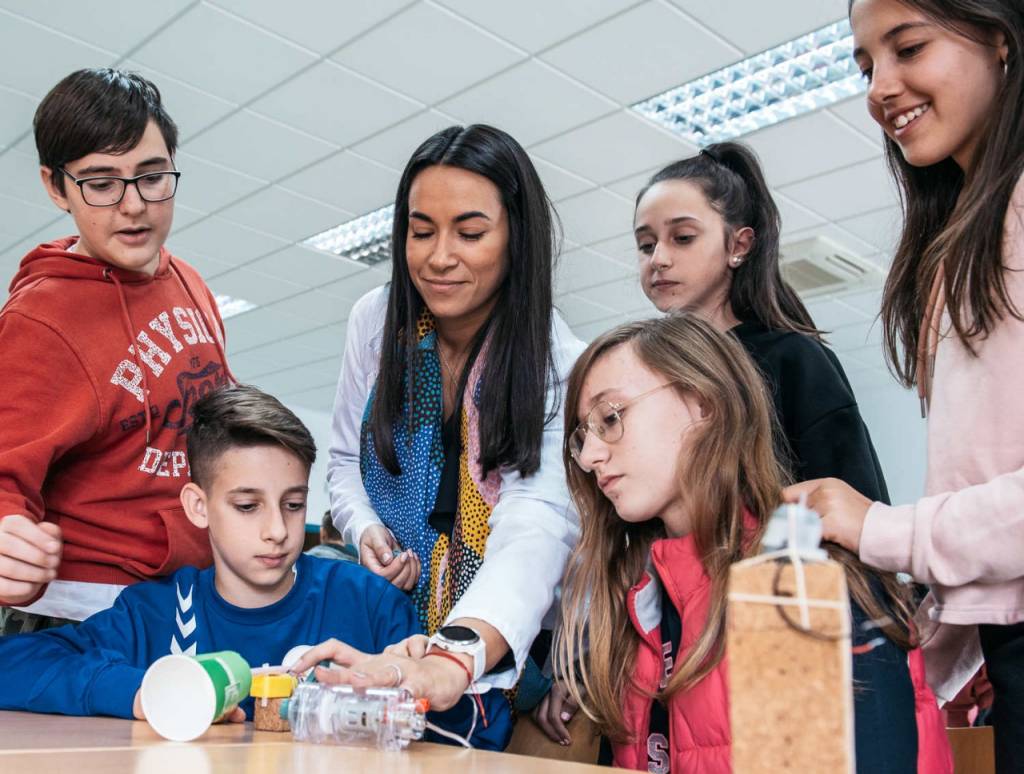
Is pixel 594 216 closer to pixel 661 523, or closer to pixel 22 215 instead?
A: pixel 22 215

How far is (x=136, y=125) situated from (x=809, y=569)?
135 cm

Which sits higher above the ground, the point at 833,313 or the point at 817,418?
the point at 833,313

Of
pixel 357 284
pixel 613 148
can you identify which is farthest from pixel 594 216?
pixel 357 284

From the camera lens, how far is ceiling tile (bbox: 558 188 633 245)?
15.7ft

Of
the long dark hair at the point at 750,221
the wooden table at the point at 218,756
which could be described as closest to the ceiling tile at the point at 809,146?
the long dark hair at the point at 750,221

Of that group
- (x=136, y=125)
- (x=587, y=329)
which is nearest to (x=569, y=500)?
(x=136, y=125)

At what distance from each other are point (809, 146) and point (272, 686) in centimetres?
386

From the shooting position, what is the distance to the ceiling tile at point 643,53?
11.1 feet

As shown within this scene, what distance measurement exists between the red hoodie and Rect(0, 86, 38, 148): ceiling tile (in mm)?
2855

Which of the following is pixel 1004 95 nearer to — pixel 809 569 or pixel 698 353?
pixel 698 353

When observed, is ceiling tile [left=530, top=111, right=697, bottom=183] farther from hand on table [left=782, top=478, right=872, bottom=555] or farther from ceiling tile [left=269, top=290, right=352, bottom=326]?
hand on table [left=782, top=478, right=872, bottom=555]

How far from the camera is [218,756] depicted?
745mm

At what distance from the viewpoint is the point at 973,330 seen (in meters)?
0.94

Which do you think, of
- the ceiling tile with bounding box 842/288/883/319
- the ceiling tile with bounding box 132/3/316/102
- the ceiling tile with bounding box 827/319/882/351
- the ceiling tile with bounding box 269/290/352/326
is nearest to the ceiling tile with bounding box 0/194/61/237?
the ceiling tile with bounding box 269/290/352/326
